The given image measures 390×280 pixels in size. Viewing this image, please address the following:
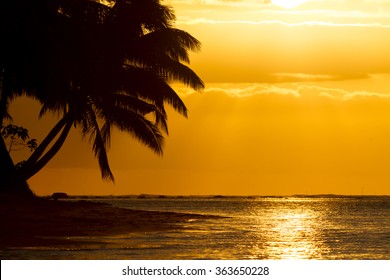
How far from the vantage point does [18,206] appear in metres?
31.6

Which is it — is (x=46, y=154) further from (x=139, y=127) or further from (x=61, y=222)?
(x=61, y=222)

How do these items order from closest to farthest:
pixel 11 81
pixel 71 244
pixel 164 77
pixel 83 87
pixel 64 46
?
pixel 71 244 < pixel 64 46 < pixel 11 81 < pixel 83 87 < pixel 164 77

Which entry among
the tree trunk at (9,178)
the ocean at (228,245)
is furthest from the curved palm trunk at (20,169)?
the ocean at (228,245)

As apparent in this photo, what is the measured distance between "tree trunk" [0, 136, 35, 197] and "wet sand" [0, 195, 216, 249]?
60.5 inches

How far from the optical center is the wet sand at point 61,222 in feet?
93.4

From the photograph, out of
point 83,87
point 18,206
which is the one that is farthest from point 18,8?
point 83,87

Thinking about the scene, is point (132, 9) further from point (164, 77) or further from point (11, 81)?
point (11, 81)

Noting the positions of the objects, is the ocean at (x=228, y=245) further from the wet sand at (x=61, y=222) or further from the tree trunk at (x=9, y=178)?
the tree trunk at (x=9, y=178)

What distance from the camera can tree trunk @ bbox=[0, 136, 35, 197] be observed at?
37.5 metres

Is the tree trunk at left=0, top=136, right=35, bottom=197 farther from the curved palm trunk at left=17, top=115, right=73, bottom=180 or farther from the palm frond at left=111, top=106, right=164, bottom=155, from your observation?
the palm frond at left=111, top=106, right=164, bottom=155

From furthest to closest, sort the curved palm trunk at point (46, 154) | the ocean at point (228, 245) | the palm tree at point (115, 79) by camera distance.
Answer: the curved palm trunk at point (46, 154), the palm tree at point (115, 79), the ocean at point (228, 245)

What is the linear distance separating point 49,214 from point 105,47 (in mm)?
8042

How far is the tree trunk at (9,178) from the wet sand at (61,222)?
5.05 feet

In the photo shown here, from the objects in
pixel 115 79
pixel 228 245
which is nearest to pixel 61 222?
pixel 228 245
